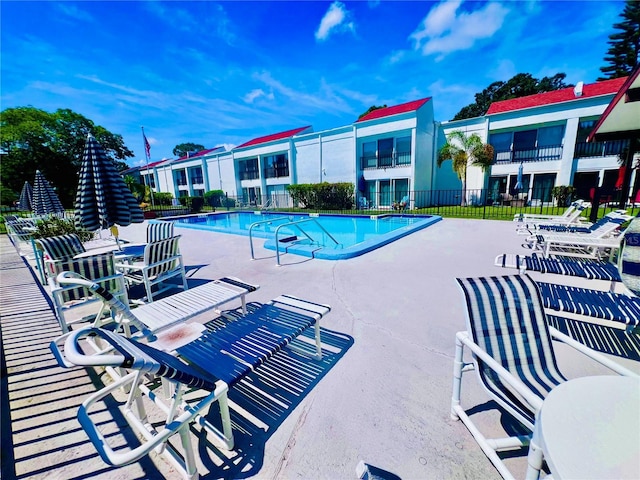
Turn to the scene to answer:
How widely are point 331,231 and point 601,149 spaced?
19.3 meters

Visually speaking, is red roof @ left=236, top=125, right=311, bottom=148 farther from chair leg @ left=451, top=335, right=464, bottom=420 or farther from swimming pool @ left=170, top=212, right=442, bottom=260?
chair leg @ left=451, top=335, right=464, bottom=420

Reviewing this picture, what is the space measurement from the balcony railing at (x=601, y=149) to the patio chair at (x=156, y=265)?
2448cm

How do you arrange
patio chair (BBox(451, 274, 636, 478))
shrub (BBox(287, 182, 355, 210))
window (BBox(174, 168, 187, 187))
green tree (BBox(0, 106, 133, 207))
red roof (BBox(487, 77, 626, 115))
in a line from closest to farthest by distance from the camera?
patio chair (BBox(451, 274, 636, 478)) < red roof (BBox(487, 77, 626, 115)) < shrub (BBox(287, 182, 355, 210)) < green tree (BBox(0, 106, 133, 207)) < window (BBox(174, 168, 187, 187))

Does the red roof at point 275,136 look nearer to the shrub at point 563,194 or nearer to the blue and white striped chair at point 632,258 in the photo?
the shrub at point 563,194

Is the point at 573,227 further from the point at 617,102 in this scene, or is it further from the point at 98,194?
the point at 98,194

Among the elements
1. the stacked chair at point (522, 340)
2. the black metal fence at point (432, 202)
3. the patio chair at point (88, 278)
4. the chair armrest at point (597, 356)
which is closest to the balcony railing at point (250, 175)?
the black metal fence at point (432, 202)

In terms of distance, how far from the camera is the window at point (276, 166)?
25983mm

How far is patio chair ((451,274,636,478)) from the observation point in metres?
1.73

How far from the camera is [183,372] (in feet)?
4.96

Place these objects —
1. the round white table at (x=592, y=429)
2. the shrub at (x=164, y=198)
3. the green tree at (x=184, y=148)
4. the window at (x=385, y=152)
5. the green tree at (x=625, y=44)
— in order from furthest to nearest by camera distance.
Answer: the green tree at (x=184, y=148), the shrub at (x=164, y=198), the green tree at (x=625, y=44), the window at (x=385, y=152), the round white table at (x=592, y=429)

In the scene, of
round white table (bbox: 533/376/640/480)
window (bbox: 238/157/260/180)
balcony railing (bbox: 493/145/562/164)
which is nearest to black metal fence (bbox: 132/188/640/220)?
balcony railing (bbox: 493/145/562/164)

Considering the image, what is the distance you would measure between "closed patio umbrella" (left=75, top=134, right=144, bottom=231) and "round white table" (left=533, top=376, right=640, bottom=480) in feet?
16.7

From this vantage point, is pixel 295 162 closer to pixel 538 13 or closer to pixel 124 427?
pixel 538 13

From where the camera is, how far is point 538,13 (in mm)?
9562
